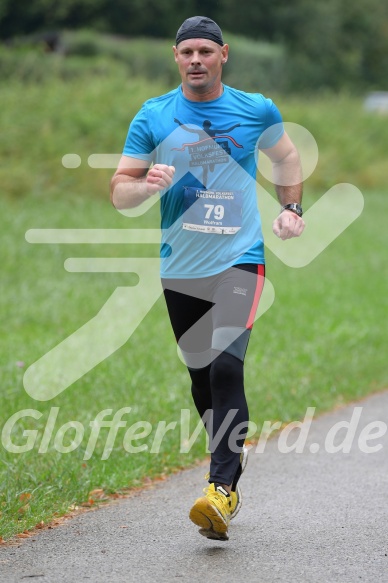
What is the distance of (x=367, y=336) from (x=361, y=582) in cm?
828

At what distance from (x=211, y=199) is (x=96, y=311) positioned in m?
8.07

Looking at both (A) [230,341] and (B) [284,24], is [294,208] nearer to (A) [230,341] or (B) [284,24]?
(A) [230,341]

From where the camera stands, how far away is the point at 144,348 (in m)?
10.9

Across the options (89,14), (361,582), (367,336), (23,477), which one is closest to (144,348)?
(367,336)

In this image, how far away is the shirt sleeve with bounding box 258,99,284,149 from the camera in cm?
Result: 531

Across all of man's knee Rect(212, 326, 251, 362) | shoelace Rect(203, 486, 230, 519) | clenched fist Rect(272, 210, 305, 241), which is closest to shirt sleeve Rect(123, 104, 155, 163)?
clenched fist Rect(272, 210, 305, 241)

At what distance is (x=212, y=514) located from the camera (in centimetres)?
469

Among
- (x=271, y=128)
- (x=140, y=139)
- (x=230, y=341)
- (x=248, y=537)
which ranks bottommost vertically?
(x=248, y=537)

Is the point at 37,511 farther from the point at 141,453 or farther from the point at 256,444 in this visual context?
the point at 256,444

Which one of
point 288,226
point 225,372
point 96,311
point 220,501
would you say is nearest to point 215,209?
point 288,226

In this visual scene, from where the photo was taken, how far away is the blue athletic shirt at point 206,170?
5129 millimetres

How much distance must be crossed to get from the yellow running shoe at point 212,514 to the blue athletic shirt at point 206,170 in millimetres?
1070

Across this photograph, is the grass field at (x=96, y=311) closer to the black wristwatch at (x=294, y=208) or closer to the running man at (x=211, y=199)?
the running man at (x=211, y=199)

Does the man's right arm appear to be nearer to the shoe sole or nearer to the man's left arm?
the man's left arm
